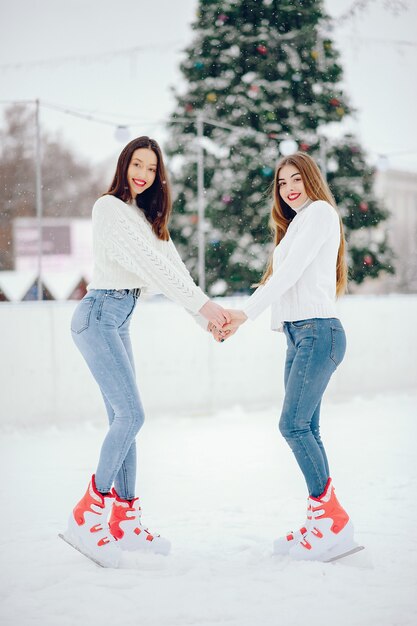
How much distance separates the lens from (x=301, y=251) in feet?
7.31

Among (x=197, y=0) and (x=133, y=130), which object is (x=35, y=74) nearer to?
(x=197, y=0)

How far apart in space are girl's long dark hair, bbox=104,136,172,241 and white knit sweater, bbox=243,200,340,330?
411 mm

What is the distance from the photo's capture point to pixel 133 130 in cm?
525

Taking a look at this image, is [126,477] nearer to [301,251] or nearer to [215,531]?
[215,531]

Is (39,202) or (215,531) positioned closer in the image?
(215,531)

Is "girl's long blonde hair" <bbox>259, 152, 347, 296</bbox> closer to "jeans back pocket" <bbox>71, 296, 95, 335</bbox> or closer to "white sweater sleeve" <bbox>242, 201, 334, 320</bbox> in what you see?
"white sweater sleeve" <bbox>242, 201, 334, 320</bbox>

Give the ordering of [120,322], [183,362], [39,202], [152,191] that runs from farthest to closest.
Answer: [183,362]
[39,202]
[152,191]
[120,322]

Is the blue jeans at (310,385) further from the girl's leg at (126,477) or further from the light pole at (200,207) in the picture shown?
the light pole at (200,207)

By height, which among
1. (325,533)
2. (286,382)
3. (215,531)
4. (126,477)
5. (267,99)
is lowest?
(215,531)

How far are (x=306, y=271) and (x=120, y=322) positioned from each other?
0.60 meters

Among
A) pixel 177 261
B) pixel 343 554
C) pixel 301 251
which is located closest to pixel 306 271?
pixel 301 251

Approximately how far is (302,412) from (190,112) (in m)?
6.62

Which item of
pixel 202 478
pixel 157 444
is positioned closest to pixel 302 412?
pixel 202 478

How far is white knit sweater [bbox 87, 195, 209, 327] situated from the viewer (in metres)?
2.27
